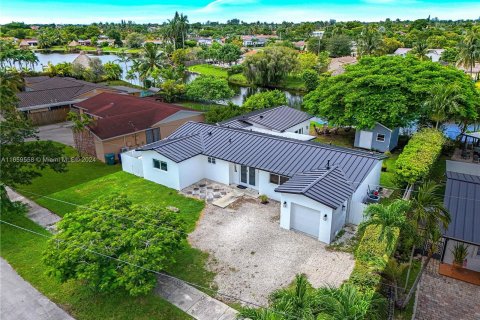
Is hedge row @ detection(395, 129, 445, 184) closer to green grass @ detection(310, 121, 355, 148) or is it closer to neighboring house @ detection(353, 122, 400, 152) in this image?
neighboring house @ detection(353, 122, 400, 152)

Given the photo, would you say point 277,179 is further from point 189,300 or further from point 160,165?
point 189,300

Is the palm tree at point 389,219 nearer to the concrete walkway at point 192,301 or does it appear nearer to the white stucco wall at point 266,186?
the concrete walkway at point 192,301

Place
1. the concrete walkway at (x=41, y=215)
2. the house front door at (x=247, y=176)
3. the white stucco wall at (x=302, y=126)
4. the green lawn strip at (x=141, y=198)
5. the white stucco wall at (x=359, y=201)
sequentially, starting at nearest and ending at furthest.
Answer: the green lawn strip at (x=141, y=198) < the white stucco wall at (x=359, y=201) < the concrete walkway at (x=41, y=215) < the house front door at (x=247, y=176) < the white stucco wall at (x=302, y=126)

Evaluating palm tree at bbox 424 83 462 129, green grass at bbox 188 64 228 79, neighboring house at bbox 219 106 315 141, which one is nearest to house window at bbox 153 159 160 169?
neighboring house at bbox 219 106 315 141

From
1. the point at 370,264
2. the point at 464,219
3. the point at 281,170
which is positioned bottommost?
the point at 370,264

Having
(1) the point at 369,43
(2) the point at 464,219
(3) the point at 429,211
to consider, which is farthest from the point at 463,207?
(1) the point at 369,43

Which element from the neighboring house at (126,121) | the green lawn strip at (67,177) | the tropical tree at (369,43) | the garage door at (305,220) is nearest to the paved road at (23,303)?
the green lawn strip at (67,177)

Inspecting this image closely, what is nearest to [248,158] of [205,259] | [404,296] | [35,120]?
[205,259]

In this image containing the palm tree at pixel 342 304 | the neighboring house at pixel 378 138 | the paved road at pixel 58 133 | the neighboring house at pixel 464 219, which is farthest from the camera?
the paved road at pixel 58 133
